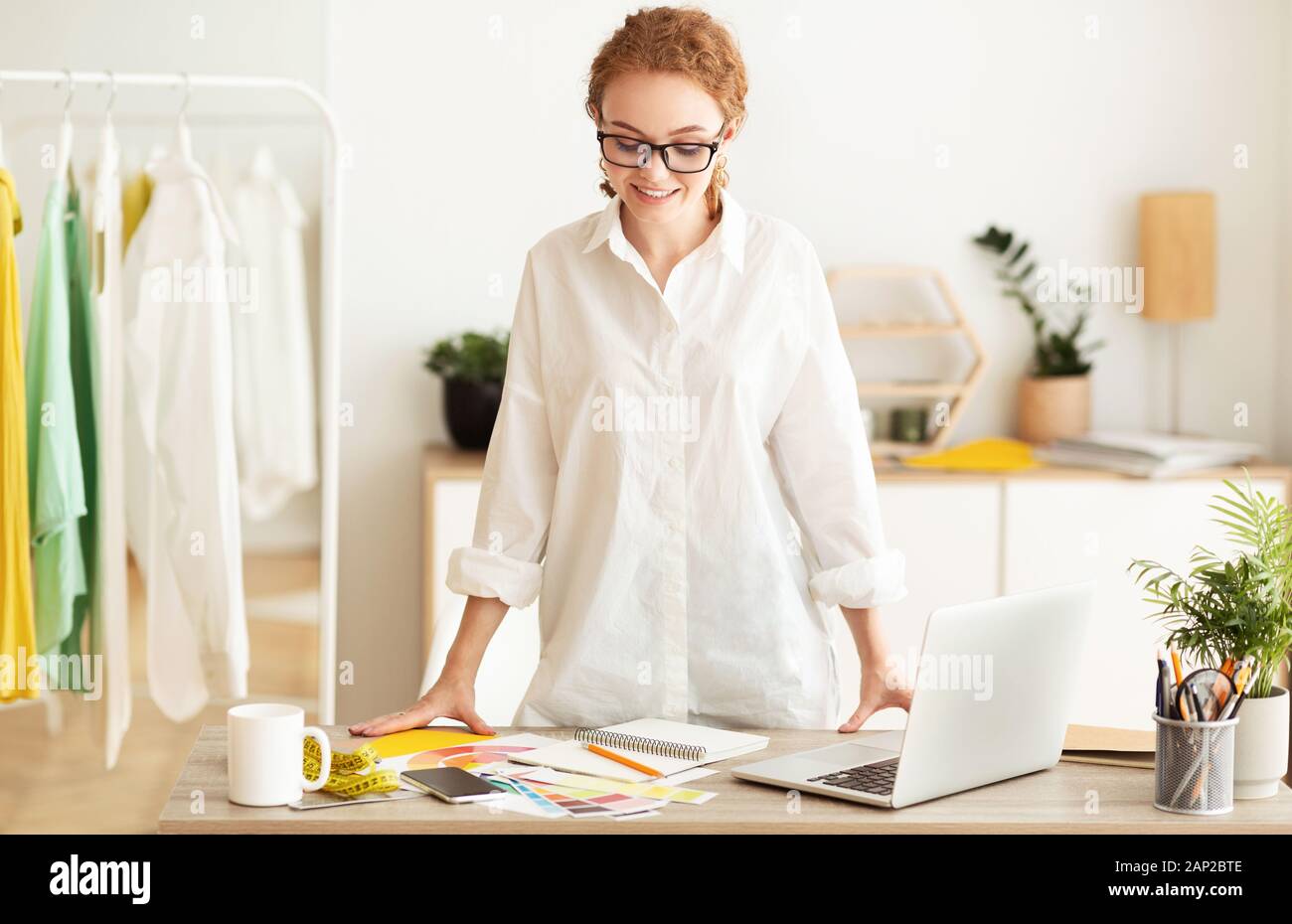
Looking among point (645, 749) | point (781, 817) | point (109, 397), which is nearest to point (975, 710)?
point (781, 817)

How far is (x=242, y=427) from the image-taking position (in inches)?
136

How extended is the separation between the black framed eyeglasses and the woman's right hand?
0.71 meters

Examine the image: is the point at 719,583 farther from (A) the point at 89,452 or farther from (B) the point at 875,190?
(B) the point at 875,190

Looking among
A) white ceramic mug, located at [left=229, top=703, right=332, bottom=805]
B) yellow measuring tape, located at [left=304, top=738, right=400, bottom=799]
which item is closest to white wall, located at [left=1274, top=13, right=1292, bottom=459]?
yellow measuring tape, located at [left=304, top=738, right=400, bottom=799]

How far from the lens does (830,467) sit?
2.00 metres

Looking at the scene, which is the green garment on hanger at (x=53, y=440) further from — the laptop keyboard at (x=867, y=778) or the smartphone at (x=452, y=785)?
the laptop keyboard at (x=867, y=778)

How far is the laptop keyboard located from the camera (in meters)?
1.50

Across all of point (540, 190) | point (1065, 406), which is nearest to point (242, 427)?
point (540, 190)

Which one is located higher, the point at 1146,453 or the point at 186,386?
the point at 186,386

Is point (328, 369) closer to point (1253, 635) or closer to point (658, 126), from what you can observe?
point (658, 126)

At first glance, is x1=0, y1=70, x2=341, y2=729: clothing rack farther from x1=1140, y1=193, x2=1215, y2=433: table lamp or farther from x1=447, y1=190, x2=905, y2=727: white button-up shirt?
x1=1140, y1=193, x2=1215, y2=433: table lamp

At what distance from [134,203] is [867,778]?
2309mm

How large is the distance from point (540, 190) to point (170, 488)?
122 cm

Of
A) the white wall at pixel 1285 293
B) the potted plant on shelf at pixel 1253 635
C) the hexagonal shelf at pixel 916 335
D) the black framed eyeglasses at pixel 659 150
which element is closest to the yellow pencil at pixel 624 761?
the potted plant on shelf at pixel 1253 635
